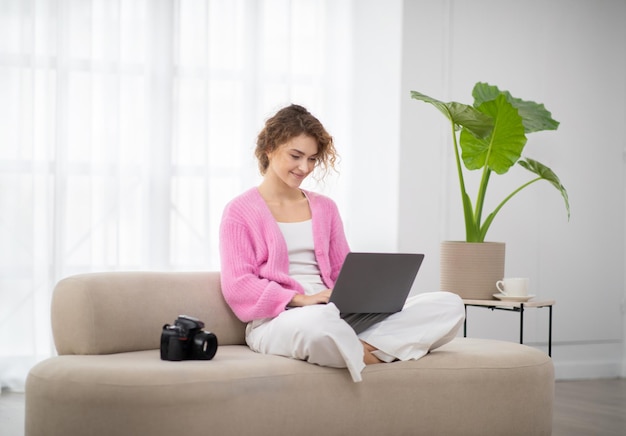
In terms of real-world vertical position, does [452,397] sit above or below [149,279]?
below

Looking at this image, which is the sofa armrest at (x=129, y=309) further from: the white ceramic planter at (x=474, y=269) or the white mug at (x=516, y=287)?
the white mug at (x=516, y=287)

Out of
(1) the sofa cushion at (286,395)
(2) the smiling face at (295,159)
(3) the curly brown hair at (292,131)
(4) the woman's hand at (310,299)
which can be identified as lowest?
(1) the sofa cushion at (286,395)

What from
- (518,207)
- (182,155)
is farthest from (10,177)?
(518,207)

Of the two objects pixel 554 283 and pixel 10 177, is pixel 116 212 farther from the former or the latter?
pixel 554 283

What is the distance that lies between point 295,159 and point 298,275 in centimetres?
40

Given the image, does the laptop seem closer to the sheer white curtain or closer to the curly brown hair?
the curly brown hair

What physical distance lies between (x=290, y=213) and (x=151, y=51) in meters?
1.48

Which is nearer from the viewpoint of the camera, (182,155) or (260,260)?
(260,260)

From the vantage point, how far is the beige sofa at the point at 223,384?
6.91 feet

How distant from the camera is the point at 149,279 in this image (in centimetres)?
268

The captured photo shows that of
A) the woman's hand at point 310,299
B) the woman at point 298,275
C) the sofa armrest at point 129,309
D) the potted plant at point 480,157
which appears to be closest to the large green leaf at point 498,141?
the potted plant at point 480,157

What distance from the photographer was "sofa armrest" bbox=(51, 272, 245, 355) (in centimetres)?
246

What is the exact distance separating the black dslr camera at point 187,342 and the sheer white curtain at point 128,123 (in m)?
1.58

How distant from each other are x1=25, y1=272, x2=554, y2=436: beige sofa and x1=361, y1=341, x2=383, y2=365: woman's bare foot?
58 mm
